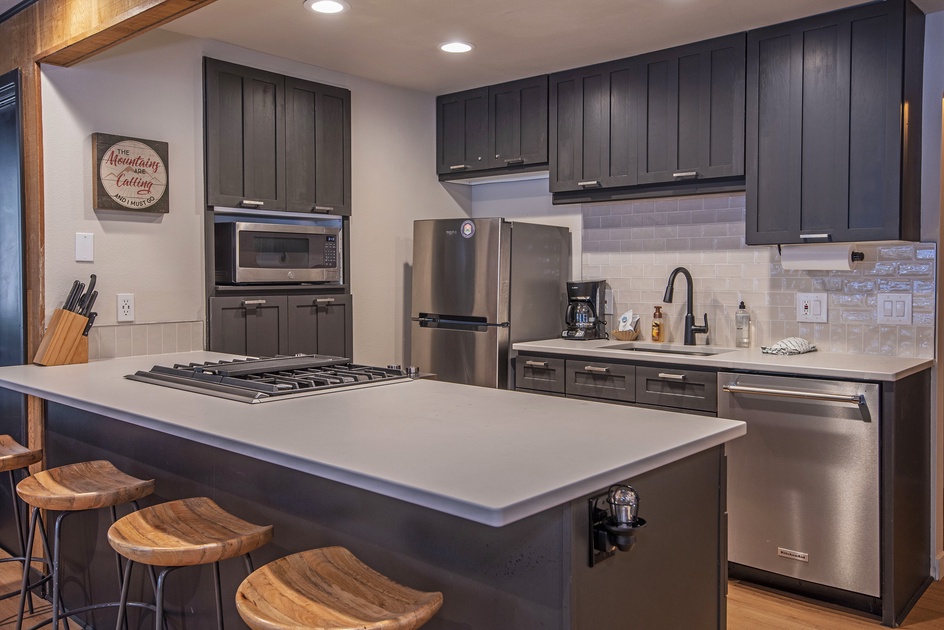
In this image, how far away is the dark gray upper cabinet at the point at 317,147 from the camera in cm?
388

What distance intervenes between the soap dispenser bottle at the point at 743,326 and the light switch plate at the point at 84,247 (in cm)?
291

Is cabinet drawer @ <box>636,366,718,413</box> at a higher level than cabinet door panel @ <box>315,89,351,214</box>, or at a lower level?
lower

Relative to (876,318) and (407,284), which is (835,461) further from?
(407,284)

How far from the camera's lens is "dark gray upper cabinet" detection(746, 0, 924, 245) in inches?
117

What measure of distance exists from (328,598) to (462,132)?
137 inches

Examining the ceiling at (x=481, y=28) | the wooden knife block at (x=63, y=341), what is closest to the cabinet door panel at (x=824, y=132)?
the ceiling at (x=481, y=28)

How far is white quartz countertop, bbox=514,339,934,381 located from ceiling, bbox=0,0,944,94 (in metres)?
1.43

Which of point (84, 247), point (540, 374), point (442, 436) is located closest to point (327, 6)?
point (84, 247)

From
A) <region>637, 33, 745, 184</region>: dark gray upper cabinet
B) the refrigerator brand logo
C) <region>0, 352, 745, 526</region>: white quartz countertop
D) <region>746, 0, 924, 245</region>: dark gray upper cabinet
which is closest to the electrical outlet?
<region>0, 352, 745, 526</region>: white quartz countertop

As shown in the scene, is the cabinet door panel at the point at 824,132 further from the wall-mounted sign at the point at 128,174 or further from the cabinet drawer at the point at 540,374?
the wall-mounted sign at the point at 128,174

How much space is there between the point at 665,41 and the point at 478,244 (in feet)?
4.32

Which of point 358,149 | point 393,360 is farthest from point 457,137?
point 393,360

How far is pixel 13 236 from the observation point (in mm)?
3146

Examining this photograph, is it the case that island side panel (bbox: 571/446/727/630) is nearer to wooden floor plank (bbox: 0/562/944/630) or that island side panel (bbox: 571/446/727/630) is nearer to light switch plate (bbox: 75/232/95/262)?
wooden floor plank (bbox: 0/562/944/630)
